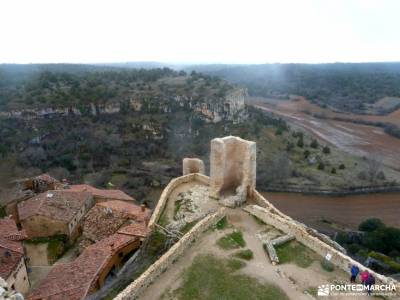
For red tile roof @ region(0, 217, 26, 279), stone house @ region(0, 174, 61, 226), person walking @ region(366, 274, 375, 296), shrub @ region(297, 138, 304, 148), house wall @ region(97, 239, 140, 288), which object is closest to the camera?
person walking @ region(366, 274, 375, 296)

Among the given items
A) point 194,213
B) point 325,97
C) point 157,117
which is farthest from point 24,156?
point 325,97

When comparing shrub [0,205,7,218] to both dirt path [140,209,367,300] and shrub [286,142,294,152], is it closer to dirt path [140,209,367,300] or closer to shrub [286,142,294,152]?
dirt path [140,209,367,300]

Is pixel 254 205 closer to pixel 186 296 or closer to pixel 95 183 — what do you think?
pixel 186 296

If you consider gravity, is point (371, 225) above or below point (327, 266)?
below

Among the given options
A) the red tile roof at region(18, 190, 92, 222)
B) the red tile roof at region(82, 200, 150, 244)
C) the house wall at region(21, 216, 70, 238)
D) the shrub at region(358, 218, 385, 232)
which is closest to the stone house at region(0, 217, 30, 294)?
the house wall at region(21, 216, 70, 238)

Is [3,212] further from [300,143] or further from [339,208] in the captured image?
[300,143]

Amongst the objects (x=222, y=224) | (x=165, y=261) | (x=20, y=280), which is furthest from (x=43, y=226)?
(x=165, y=261)
